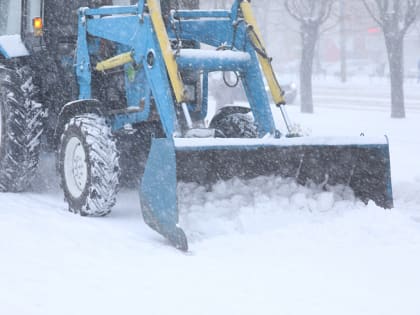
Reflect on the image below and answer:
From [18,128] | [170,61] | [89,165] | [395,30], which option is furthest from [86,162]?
[395,30]

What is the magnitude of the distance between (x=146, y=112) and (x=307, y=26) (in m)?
12.7

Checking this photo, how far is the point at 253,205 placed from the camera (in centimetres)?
597

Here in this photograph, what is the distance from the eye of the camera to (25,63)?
7730 millimetres

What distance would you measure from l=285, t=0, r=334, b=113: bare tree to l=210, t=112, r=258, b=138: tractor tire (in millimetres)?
11168

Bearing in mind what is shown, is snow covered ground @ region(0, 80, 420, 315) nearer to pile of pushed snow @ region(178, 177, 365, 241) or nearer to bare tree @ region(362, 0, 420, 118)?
pile of pushed snow @ region(178, 177, 365, 241)

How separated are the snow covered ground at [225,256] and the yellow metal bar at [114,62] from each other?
49.2 inches

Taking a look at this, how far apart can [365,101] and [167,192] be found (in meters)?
21.4

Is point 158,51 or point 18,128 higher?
point 158,51

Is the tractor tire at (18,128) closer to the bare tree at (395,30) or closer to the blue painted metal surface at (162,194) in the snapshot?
the blue painted metal surface at (162,194)

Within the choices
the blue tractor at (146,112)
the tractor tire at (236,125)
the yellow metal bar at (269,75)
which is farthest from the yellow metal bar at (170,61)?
the tractor tire at (236,125)

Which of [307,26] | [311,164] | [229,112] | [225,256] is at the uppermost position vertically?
[307,26]

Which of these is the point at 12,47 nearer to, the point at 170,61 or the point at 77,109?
the point at 77,109

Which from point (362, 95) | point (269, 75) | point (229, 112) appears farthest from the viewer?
point (362, 95)

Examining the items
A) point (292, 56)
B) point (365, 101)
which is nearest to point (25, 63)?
point (365, 101)
